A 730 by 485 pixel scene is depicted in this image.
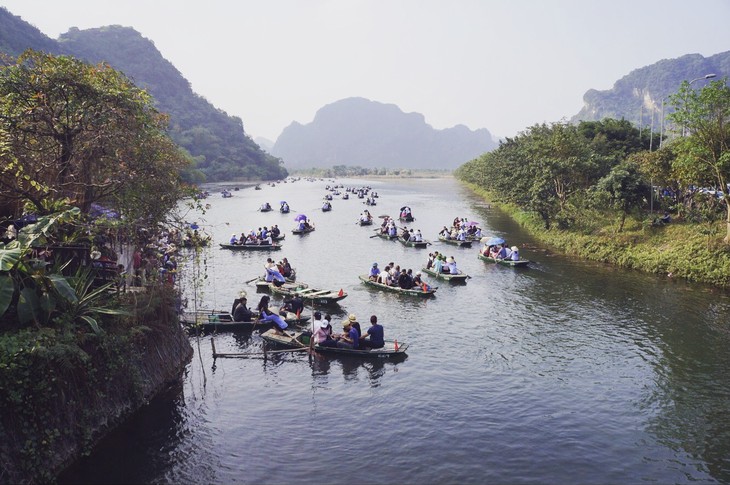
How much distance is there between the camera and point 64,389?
1316cm

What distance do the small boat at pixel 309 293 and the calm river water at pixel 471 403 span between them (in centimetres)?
113

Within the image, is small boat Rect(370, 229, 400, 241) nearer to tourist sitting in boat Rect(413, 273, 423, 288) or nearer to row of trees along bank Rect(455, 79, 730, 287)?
row of trees along bank Rect(455, 79, 730, 287)

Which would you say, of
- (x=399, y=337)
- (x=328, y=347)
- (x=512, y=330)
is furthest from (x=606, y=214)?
(x=328, y=347)

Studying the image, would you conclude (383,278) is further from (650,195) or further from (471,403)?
(650,195)

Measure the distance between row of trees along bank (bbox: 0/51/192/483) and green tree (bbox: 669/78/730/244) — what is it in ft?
98.8

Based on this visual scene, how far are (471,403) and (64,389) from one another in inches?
481

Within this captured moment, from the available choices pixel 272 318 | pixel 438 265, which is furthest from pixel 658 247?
pixel 272 318

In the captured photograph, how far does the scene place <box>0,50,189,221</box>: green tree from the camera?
1775 cm

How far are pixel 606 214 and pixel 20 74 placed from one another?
4322cm

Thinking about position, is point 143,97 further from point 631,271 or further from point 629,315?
point 631,271

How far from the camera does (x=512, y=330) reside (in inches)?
1001

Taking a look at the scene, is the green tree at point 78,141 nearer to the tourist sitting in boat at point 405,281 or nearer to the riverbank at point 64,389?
the riverbank at point 64,389

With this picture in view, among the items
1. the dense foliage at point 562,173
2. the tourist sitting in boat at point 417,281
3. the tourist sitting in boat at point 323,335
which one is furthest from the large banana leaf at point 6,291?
the dense foliage at point 562,173

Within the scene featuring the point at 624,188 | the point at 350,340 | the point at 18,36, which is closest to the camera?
the point at 350,340
